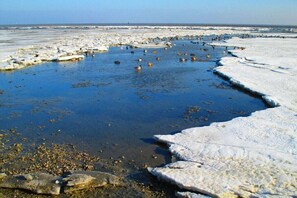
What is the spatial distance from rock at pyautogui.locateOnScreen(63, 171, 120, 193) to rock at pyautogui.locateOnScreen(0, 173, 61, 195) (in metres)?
0.28

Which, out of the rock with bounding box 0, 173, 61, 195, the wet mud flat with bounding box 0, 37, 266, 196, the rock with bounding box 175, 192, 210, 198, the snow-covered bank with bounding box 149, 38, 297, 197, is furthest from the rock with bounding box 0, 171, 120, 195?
the rock with bounding box 175, 192, 210, 198

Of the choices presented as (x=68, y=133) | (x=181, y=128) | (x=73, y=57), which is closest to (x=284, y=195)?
(x=181, y=128)

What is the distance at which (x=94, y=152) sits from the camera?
384 inches

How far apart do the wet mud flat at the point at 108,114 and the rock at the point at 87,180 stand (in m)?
0.21

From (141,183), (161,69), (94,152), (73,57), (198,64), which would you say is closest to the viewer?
(141,183)

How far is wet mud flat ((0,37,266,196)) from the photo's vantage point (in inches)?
354

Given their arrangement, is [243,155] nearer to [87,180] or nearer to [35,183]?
[87,180]

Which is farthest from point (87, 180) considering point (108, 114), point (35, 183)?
point (108, 114)

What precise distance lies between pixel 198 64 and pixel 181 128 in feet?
49.1

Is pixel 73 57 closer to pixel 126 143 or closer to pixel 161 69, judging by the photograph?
pixel 161 69

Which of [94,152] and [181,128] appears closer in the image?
[94,152]

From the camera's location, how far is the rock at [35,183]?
24.2 feet

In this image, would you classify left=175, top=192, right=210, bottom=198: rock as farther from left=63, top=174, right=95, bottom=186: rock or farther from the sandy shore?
left=63, top=174, right=95, bottom=186: rock

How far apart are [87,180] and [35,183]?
4.04 ft
